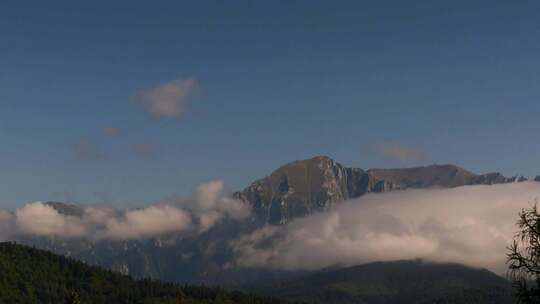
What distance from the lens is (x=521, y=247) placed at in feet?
125

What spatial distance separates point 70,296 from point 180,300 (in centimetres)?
1911

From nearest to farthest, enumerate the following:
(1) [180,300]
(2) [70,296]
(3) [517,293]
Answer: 1. (3) [517,293]
2. (2) [70,296]
3. (1) [180,300]

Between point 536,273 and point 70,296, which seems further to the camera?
point 70,296

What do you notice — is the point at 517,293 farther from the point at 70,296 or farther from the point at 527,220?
the point at 70,296

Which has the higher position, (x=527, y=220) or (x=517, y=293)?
(x=527, y=220)

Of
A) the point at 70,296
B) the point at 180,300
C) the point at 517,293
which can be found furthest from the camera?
the point at 180,300

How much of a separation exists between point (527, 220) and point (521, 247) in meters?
2.08

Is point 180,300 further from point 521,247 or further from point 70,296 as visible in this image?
point 521,247

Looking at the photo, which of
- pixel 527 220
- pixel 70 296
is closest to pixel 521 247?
pixel 527 220

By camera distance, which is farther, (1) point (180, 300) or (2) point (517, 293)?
(1) point (180, 300)

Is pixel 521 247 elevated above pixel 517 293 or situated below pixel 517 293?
above

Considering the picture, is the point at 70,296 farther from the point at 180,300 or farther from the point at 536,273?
the point at 536,273

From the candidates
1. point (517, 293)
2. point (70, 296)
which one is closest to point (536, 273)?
point (517, 293)

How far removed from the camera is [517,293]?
3628cm
